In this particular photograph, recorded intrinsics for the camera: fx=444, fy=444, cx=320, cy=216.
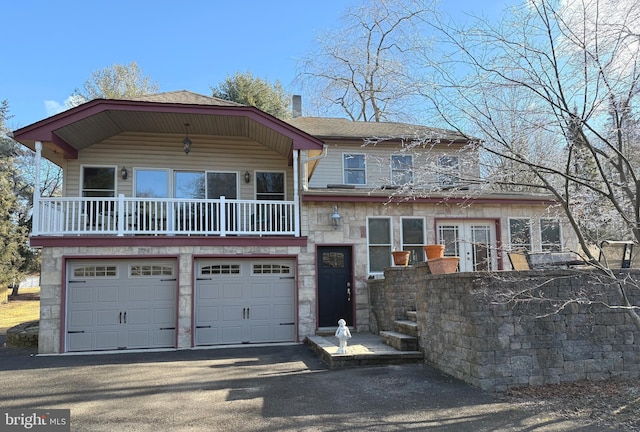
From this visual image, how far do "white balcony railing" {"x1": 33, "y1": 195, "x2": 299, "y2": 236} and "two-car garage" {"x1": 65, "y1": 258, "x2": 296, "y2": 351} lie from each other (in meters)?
0.74

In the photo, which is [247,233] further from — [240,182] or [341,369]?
[341,369]

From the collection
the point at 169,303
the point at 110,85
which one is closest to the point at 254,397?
the point at 169,303

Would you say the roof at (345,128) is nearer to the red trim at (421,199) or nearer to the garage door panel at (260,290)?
the red trim at (421,199)

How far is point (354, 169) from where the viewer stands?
515 inches

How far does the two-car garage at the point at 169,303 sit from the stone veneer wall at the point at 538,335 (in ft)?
16.4

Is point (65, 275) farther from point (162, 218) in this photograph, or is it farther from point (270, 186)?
point (270, 186)

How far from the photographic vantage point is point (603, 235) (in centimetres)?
653

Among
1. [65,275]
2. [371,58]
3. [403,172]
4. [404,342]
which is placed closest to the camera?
[404,342]

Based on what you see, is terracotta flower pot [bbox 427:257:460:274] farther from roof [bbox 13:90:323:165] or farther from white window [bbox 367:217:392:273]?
roof [bbox 13:90:323:165]

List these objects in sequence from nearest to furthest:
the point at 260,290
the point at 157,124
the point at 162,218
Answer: the point at 162,218, the point at 260,290, the point at 157,124

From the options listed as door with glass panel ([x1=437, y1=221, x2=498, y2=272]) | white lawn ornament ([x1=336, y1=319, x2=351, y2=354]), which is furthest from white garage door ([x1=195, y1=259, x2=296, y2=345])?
door with glass panel ([x1=437, y1=221, x2=498, y2=272])

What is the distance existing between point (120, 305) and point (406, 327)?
20.4 feet

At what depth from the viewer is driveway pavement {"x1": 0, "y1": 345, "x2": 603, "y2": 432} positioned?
4719 mm

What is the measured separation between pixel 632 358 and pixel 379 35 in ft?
22.9
